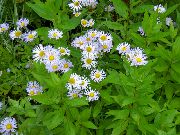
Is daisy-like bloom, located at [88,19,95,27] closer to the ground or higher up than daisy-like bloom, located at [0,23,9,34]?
closer to the ground

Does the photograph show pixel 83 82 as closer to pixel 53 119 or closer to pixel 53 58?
pixel 53 58

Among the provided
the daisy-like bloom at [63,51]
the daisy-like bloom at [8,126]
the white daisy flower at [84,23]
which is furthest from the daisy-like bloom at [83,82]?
the white daisy flower at [84,23]

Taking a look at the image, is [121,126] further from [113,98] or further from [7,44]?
[7,44]

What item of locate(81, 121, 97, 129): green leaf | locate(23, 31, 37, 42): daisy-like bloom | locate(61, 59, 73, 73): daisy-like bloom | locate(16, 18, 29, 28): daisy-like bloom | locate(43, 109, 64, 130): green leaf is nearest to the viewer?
locate(43, 109, 64, 130): green leaf

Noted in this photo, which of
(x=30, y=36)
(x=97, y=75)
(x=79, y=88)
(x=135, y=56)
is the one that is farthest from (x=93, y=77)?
(x=30, y=36)

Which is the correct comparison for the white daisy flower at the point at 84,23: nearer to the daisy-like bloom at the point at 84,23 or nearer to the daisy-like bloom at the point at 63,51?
the daisy-like bloom at the point at 84,23

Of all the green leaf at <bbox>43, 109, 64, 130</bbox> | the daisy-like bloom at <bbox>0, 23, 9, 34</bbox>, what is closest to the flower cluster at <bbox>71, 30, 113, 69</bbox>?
the green leaf at <bbox>43, 109, 64, 130</bbox>

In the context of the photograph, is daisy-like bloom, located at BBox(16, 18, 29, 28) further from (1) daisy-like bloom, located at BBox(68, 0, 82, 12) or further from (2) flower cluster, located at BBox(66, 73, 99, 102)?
(2) flower cluster, located at BBox(66, 73, 99, 102)

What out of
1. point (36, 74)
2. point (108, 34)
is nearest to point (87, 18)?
point (108, 34)
